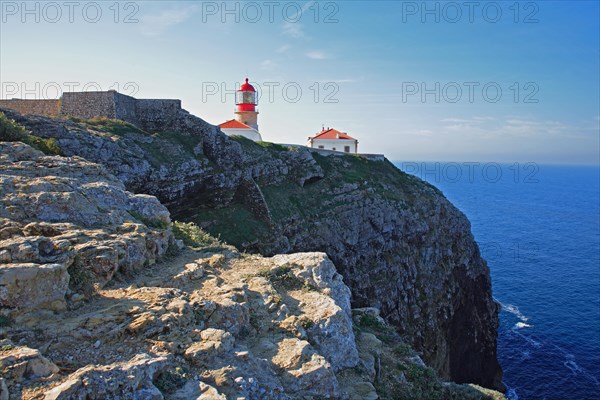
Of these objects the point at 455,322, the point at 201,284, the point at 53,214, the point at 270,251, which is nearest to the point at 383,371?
the point at 201,284

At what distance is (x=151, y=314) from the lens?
7.56m

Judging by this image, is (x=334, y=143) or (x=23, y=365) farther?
(x=334, y=143)

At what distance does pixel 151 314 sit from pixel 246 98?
41.3 m

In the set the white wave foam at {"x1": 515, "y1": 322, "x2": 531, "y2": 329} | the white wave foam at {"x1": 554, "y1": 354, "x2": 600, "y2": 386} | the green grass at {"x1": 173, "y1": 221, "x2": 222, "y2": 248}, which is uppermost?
the green grass at {"x1": 173, "y1": 221, "x2": 222, "y2": 248}

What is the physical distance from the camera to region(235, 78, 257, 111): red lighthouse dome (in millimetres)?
45656

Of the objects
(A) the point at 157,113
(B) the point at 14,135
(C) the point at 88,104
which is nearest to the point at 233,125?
(A) the point at 157,113

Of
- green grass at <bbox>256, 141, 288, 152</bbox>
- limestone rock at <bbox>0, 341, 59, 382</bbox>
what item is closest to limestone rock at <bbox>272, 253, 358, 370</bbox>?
limestone rock at <bbox>0, 341, 59, 382</bbox>

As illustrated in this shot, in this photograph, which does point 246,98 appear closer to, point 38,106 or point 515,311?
point 38,106

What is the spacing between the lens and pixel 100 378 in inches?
229

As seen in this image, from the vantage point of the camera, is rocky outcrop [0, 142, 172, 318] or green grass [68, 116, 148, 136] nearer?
rocky outcrop [0, 142, 172, 318]

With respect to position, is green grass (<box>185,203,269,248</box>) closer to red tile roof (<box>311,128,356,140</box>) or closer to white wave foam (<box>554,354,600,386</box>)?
red tile roof (<box>311,128,356,140</box>)

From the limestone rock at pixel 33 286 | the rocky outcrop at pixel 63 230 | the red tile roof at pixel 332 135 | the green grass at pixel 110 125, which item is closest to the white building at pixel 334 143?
the red tile roof at pixel 332 135

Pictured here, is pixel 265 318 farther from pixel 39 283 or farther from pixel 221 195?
pixel 221 195

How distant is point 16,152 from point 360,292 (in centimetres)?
2538
